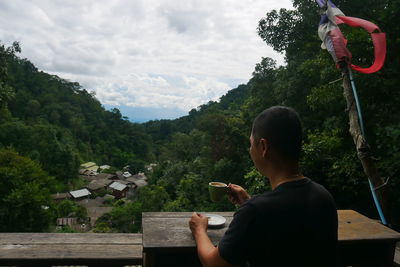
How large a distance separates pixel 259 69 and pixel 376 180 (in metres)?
12.7

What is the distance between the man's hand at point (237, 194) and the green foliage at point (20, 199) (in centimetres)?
1950

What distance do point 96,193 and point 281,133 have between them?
40.1 m

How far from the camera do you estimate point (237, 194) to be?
1757 mm

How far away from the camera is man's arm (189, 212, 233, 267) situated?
1.19 m

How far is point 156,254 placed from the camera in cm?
140

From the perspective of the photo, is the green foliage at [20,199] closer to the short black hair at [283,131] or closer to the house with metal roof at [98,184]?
the house with metal roof at [98,184]

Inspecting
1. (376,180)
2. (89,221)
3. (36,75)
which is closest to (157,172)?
(89,221)

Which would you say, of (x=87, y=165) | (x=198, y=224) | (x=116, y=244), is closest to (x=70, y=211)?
(x=87, y=165)

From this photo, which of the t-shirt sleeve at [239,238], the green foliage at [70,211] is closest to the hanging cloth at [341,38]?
the t-shirt sleeve at [239,238]

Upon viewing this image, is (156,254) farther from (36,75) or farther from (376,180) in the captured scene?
(36,75)

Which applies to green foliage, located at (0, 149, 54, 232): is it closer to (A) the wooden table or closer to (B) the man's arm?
(A) the wooden table

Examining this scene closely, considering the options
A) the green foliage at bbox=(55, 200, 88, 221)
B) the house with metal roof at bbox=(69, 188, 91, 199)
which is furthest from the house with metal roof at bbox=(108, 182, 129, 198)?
the green foliage at bbox=(55, 200, 88, 221)

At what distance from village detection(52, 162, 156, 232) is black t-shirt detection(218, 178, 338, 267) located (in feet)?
84.1

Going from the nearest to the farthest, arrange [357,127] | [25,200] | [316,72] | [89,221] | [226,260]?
1. [226,260]
2. [357,127]
3. [316,72]
4. [25,200]
5. [89,221]
